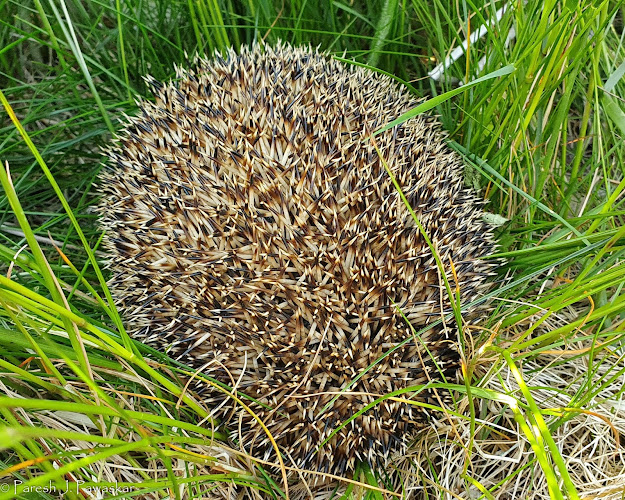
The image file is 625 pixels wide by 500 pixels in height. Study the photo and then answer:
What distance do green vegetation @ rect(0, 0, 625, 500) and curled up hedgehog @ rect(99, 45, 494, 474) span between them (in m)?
0.18

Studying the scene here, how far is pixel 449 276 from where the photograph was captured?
2613 mm

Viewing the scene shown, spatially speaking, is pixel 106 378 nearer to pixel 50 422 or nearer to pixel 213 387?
pixel 50 422

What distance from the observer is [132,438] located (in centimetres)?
268

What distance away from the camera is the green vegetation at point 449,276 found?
2.30 metres

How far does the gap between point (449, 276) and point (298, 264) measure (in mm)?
707

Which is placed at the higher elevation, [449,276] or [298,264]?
[298,264]

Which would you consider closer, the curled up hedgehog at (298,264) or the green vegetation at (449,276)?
the green vegetation at (449,276)

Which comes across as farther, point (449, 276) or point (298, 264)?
point (449, 276)

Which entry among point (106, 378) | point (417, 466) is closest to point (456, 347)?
point (417, 466)

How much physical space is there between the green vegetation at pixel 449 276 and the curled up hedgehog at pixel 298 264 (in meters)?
0.18

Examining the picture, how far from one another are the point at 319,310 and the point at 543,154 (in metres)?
1.79

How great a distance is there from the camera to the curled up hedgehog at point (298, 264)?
2.43 m

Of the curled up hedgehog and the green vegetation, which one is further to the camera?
the curled up hedgehog

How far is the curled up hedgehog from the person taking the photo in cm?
243
